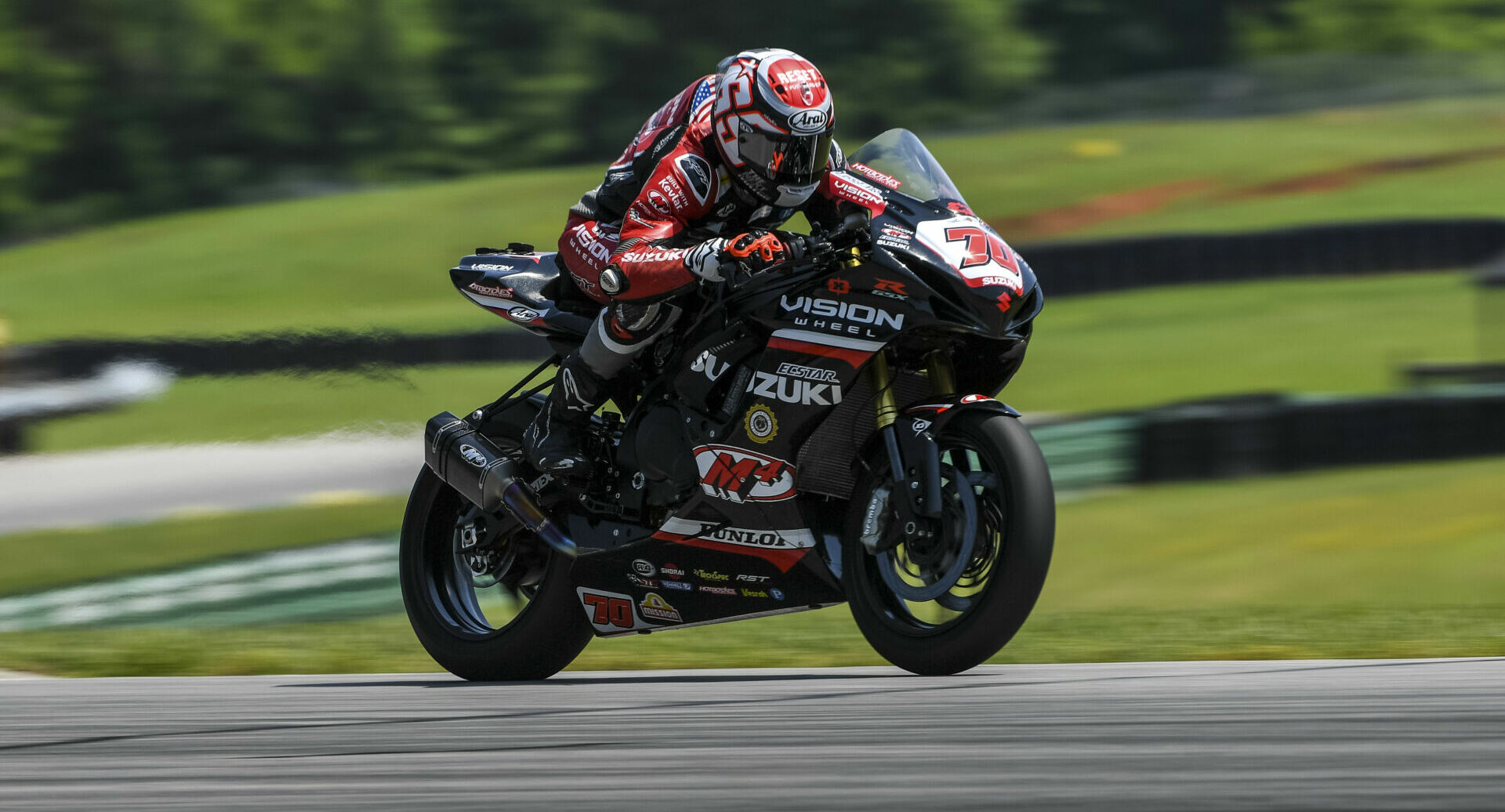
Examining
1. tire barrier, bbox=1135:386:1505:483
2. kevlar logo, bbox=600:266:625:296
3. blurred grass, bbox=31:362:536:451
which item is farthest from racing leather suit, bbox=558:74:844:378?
blurred grass, bbox=31:362:536:451

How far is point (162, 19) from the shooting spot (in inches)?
1481

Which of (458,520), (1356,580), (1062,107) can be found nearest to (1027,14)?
(1062,107)

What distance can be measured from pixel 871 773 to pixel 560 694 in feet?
5.66

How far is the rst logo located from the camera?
15.5 feet

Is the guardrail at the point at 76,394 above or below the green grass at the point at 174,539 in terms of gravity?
below

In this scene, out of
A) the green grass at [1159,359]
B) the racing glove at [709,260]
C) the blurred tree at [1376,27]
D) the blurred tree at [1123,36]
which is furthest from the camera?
the blurred tree at [1376,27]

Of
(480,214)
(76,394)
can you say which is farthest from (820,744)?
(480,214)

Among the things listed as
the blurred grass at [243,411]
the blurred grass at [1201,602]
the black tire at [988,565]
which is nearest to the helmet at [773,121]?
the black tire at [988,565]

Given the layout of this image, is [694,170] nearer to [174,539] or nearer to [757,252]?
[757,252]

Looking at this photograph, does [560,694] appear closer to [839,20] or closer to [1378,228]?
[1378,228]

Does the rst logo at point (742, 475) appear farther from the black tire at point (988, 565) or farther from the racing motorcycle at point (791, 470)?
the black tire at point (988, 565)

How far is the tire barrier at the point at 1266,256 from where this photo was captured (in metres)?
24.4

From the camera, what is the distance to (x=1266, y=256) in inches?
973

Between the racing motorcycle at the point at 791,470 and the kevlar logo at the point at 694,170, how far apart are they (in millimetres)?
277
